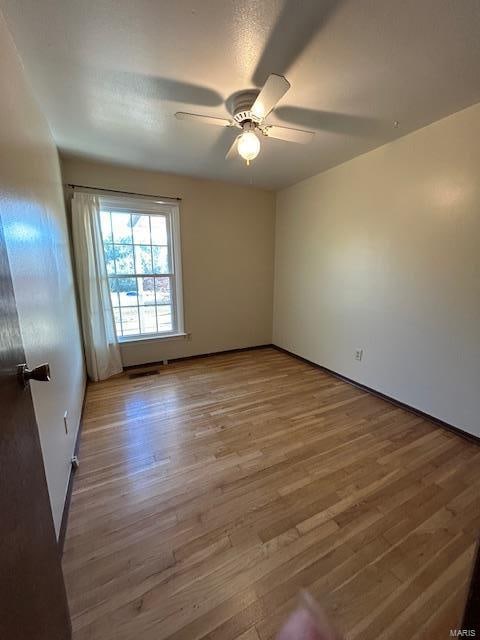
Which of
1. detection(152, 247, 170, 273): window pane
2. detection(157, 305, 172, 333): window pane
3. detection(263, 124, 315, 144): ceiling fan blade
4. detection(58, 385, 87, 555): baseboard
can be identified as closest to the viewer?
detection(58, 385, 87, 555): baseboard

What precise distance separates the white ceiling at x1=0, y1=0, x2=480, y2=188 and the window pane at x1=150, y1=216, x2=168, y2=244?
106cm

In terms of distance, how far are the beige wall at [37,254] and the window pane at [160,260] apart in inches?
53.8

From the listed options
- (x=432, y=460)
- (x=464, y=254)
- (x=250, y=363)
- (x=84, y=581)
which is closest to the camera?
(x=84, y=581)

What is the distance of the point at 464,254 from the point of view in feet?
6.51

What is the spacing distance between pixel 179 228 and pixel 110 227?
80 cm

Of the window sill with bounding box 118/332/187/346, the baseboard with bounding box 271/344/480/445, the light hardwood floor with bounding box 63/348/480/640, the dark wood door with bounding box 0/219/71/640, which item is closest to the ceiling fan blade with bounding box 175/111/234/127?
the dark wood door with bounding box 0/219/71/640

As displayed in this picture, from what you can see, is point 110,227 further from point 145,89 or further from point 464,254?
point 464,254

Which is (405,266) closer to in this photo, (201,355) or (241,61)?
(241,61)

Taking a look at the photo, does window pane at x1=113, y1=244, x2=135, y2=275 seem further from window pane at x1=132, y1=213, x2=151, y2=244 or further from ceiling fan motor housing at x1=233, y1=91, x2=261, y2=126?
ceiling fan motor housing at x1=233, y1=91, x2=261, y2=126

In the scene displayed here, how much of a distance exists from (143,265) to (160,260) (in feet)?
0.74

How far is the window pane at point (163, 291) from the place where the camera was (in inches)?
135

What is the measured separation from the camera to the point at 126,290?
325cm

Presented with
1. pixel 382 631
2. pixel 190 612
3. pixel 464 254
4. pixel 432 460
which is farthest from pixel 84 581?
pixel 464 254

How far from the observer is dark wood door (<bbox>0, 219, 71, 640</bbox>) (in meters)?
0.56
